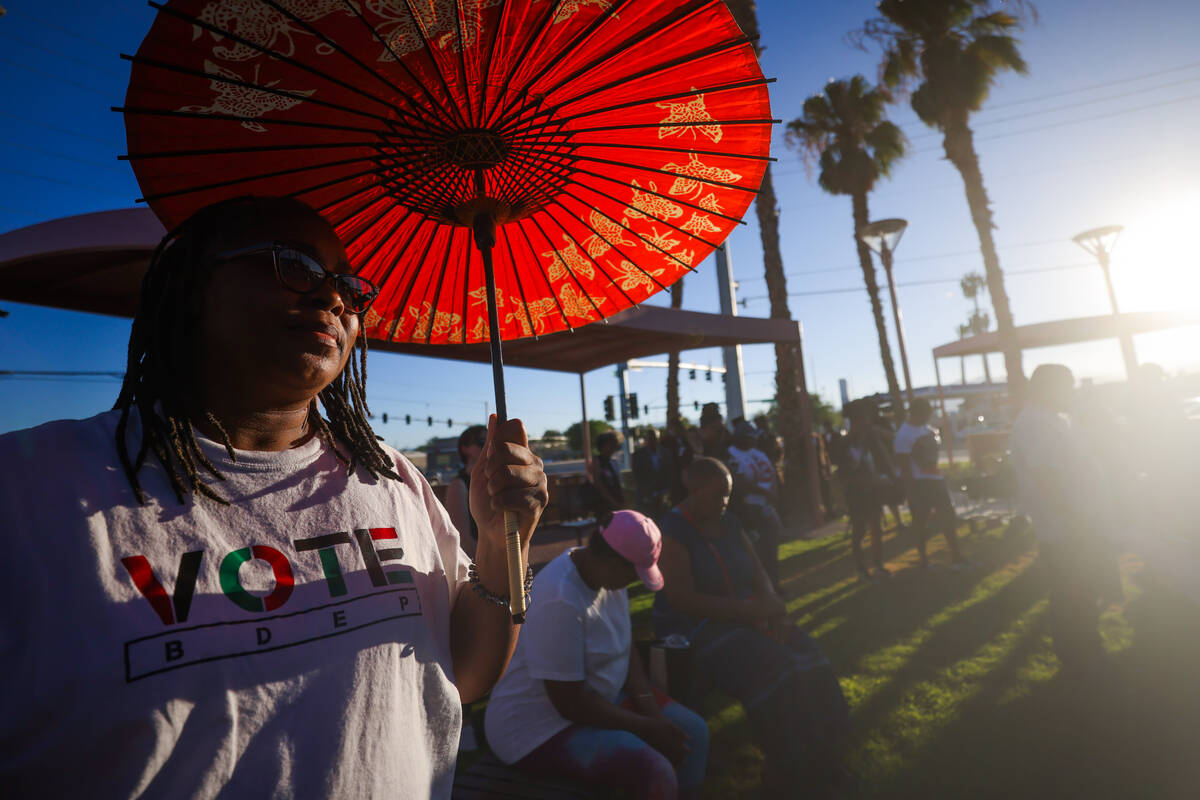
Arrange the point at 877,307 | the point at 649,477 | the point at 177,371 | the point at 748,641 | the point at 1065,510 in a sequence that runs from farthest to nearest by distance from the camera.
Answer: the point at 877,307 → the point at 649,477 → the point at 1065,510 → the point at 748,641 → the point at 177,371

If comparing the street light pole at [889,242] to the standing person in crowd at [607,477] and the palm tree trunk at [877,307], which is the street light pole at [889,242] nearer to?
the standing person in crowd at [607,477]

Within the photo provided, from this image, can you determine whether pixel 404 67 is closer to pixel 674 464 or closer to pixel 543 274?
pixel 543 274

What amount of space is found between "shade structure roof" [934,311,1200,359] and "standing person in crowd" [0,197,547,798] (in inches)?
682

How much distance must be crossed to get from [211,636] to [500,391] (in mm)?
789

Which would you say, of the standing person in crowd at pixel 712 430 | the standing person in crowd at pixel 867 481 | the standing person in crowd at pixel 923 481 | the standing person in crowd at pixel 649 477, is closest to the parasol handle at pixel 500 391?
the standing person in crowd at pixel 712 430

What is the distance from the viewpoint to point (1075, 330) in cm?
1705

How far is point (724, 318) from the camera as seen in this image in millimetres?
9516

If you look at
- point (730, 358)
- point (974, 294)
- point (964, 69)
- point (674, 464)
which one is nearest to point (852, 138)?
point (964, 69)

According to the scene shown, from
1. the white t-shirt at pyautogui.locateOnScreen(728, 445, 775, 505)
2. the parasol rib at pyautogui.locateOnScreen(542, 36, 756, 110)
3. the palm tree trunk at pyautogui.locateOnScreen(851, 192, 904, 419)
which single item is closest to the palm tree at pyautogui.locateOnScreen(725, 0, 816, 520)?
the white t-shirt at pyautogui.locateOnScreen(728, 445, 775, 505)

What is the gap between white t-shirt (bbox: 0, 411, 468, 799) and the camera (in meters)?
0.81

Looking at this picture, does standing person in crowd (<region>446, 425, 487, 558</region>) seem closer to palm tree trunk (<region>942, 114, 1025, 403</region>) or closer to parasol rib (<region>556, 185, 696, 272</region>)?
parasol rib (<region>556, 185, 696, 272</region>)

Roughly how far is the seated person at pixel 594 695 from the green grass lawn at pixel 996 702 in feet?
3.25

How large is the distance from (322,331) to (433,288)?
32.6 inches

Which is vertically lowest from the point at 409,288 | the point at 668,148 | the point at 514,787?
the point at 514,787
